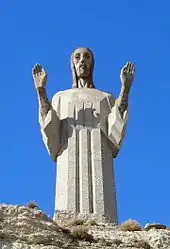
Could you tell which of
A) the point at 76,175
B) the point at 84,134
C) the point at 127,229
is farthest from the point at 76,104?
the point at 127,229

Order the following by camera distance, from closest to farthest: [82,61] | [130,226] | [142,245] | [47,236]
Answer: [47,236], [142,245], [130,226], [82,61]

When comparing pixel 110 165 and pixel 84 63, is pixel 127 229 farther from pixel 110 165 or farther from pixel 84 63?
pixel 84 63

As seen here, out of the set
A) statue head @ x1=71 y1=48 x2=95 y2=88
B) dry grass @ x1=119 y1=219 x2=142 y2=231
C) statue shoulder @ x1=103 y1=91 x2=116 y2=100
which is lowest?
dry grass @ x1=119 y1=219 x2=142 y2=231

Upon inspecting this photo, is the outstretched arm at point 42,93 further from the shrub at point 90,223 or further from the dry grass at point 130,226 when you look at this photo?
the dry grass at point 130,226

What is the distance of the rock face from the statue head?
7.69 meters

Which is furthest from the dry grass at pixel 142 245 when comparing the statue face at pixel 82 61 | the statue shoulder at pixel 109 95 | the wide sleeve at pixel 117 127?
the statue face at pixel 82 61

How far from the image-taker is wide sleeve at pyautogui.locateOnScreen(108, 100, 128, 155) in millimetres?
20500

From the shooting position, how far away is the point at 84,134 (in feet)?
66.2

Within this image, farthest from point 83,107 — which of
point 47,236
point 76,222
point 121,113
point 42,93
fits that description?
point 47,236

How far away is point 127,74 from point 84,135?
2.57 m

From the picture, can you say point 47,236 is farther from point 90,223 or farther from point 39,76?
point 39,76

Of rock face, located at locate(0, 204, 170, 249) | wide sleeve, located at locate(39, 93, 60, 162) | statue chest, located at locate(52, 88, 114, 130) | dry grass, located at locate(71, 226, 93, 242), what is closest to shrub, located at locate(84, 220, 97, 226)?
rock face, located at locate(0, 204, 170, 249)

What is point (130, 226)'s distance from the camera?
16375 millimetres

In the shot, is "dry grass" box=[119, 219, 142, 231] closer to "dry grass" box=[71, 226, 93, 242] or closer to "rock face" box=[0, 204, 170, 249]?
"rock face" box=[0, 204, 170, 249]
